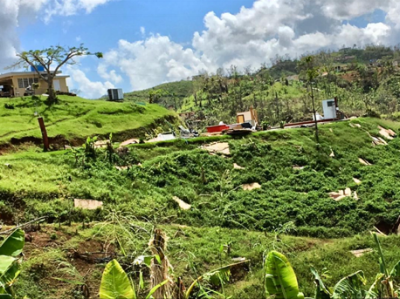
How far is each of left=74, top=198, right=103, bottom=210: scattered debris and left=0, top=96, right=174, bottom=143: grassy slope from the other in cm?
956

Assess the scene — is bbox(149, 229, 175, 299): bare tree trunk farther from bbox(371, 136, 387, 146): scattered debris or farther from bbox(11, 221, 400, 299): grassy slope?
bbox(371, 136, 387, 146): scattered debris

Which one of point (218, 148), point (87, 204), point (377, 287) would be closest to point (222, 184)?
point (218, 148)

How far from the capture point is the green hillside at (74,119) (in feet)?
70.6

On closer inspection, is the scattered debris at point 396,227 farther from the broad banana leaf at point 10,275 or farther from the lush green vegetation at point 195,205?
the broad banana leaf at point 10,275

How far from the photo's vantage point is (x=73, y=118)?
25.2 meters

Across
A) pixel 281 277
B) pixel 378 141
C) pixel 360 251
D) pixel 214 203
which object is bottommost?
pixel 360 251

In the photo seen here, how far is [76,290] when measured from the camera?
752 cm

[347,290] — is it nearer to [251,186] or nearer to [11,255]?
[11,255]

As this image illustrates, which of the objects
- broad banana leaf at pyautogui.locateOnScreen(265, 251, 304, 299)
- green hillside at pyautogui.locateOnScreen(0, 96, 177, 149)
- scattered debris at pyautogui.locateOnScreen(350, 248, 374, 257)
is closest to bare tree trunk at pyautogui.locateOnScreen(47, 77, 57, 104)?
green hillside at pyautogui.locateOnScreen(0, 96, 177, 149)

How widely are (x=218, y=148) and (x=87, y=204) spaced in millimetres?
8389

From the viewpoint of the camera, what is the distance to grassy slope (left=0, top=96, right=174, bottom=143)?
21.8m

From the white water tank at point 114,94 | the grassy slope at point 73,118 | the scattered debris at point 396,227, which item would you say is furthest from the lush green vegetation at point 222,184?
the white water tank at point 114,94

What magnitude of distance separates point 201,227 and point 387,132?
19357 millimetres

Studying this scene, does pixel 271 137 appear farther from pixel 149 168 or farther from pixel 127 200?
pixel 127 200
